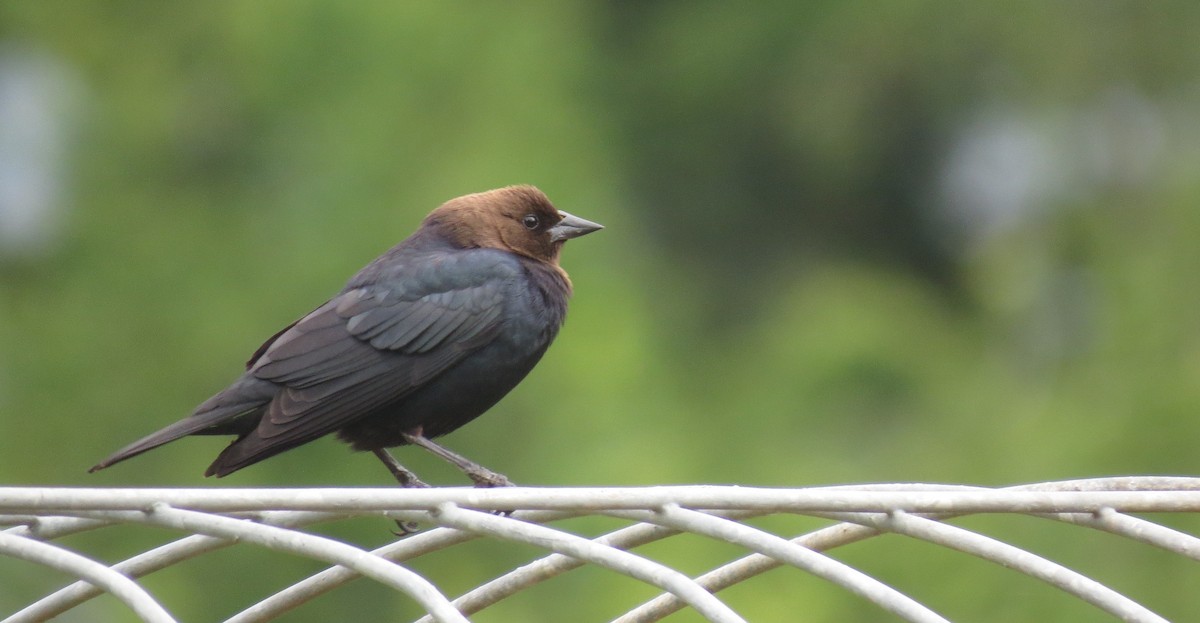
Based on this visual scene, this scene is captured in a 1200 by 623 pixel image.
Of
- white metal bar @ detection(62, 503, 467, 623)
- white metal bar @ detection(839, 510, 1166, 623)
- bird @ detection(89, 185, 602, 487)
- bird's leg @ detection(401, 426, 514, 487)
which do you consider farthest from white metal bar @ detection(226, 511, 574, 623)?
bird's leg @ detection(401, 426, 514, 487)

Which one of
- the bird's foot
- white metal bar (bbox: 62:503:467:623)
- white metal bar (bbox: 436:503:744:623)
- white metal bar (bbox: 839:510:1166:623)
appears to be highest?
the bird's foot

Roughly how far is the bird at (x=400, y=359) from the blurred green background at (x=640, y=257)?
2559mm

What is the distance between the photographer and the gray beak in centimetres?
461

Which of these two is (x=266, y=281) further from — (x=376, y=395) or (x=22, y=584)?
(x=376, y=395)

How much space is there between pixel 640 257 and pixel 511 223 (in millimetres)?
6223

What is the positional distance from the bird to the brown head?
12cm

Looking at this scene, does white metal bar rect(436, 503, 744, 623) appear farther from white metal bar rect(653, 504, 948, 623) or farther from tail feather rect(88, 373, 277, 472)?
tail feather rect(88, 373, 277, 472)

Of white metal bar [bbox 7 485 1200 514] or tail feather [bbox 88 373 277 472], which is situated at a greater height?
tail feather [bbox 88 373 277 472]

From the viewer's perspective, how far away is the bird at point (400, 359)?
147 inches

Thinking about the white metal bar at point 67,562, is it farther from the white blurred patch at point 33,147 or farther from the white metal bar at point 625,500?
the white blurred patch at point 33,147

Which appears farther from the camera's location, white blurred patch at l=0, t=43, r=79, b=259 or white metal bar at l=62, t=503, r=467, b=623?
white blurred patch at l=0, t=43, r=79, b=259

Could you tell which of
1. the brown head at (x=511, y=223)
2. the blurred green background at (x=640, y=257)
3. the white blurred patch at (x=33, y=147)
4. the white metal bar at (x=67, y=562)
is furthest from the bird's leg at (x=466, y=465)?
the white blurred patch at (x=33, y=147)

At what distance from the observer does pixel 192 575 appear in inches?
280

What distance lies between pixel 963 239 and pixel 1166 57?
2277 mm
